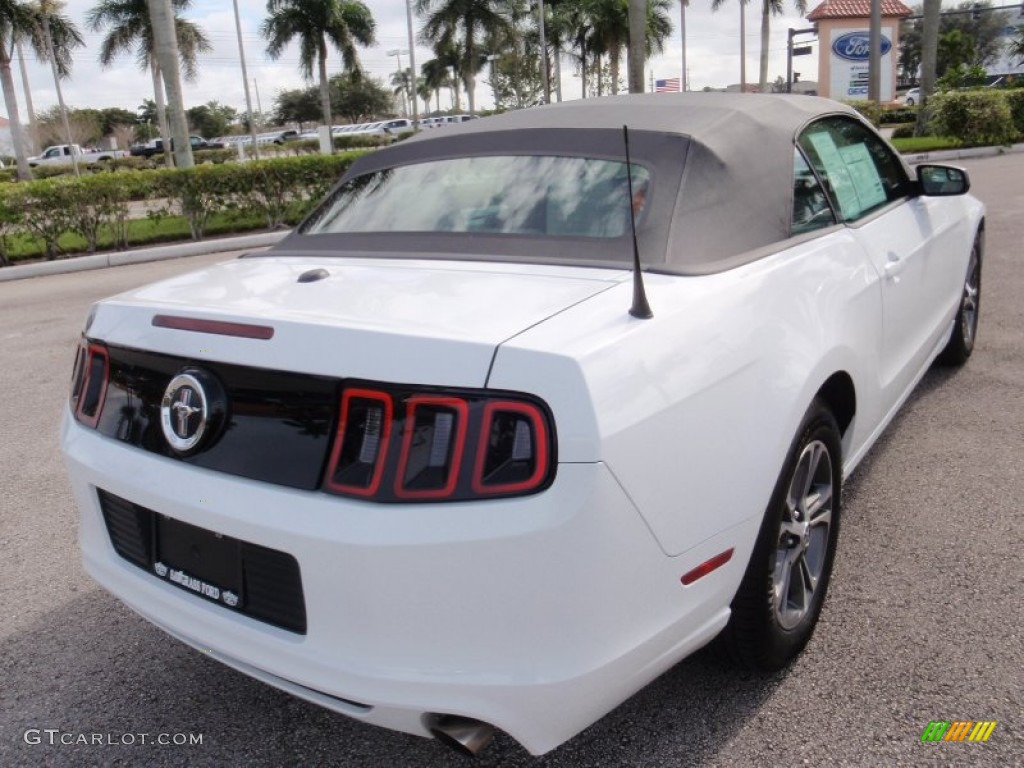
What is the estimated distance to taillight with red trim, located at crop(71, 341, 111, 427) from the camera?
2336 mm

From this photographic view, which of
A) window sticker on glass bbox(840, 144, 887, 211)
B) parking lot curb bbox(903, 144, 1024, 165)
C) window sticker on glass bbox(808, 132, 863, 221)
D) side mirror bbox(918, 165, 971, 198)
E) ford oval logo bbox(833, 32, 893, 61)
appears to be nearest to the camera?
window sticker on glass bbox(808, 132, 863, 221)

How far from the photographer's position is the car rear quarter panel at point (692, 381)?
1.70m

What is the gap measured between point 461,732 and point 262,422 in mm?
763

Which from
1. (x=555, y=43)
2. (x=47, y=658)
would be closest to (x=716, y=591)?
(x=47, y=658)

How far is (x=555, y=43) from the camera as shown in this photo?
46844mm

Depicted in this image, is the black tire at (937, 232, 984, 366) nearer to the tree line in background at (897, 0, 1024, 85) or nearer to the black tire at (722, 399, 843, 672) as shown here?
the black tire at (722, 399, 843, 672)

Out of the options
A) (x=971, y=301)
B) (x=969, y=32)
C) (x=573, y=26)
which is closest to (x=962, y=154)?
(x=971, y=301)

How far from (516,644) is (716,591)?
56 centimetres

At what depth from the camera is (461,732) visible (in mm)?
1811

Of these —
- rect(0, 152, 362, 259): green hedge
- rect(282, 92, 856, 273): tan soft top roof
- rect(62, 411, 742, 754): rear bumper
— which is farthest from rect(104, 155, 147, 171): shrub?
rect(62, 411, 742, 754): rear bumper

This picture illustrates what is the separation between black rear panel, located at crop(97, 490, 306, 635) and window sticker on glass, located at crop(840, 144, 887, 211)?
8.26ft

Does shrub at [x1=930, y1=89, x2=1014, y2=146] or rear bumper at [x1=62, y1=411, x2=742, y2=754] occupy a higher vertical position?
shrub at [x1=930, y1=89, x2=1014, y2=146]

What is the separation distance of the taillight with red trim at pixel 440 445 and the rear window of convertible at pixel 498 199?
0.92 m

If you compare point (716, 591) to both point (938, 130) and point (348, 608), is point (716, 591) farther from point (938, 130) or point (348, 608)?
point (938, 130)
